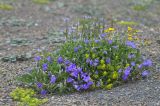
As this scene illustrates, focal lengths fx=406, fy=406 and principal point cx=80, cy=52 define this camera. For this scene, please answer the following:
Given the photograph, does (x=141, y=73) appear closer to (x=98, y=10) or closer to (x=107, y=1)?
(x=98, y=10)

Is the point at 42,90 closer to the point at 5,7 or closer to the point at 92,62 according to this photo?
the point at 92,62

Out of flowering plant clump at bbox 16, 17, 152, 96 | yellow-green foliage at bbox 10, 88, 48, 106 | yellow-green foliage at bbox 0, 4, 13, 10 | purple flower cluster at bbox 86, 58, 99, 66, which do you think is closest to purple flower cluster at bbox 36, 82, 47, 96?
flowering plant clump at bbox 16, 17, 152, 96

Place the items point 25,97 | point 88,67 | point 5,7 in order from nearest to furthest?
1. point 25,97
2. point 88,67
3. point 5,7

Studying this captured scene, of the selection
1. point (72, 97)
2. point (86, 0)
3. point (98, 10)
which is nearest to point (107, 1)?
point (86, 0)

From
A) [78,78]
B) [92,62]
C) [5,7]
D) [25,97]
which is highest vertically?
[5,7]

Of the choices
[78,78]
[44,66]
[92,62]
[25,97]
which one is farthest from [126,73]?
[25,97]

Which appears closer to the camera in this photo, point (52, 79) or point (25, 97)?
point (25, 97)

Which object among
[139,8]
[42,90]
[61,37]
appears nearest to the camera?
[42,90]
